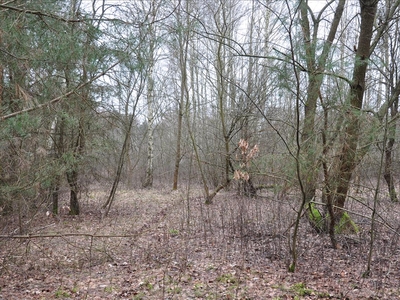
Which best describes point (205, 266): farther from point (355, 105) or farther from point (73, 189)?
point (73, 189)

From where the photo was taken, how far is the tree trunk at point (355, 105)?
200 inches

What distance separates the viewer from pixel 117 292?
455 centimetres

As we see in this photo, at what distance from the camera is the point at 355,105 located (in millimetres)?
6195

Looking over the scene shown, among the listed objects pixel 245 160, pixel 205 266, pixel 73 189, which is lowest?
pixel 205 266

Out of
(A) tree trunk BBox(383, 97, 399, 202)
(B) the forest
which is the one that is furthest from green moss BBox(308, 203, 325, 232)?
(A) tree trunk BBox(383, 97, 399, 202)

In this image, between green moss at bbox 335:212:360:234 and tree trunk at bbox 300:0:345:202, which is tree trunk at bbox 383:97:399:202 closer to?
tree trunk at bbox 300:0:345:202

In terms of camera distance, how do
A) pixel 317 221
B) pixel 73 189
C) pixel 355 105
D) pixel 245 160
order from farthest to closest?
pixel 73 189, pixel 245 160, pixel 317 221, pixel 355 105

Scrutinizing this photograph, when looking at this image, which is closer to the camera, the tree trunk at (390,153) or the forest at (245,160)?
the forest at (245,160)

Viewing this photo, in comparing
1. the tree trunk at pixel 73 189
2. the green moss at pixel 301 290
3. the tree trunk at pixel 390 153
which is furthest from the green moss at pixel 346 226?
the tree trunk at pixel 73 189

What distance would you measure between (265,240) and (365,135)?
2.85 meters

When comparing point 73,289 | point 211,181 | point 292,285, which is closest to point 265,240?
point 292,285

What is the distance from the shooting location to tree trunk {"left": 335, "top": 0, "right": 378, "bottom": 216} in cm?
508

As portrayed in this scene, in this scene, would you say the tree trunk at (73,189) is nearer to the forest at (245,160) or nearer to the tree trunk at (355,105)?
the forest at (245,160)

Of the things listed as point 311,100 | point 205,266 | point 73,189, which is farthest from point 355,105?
point 73,189
